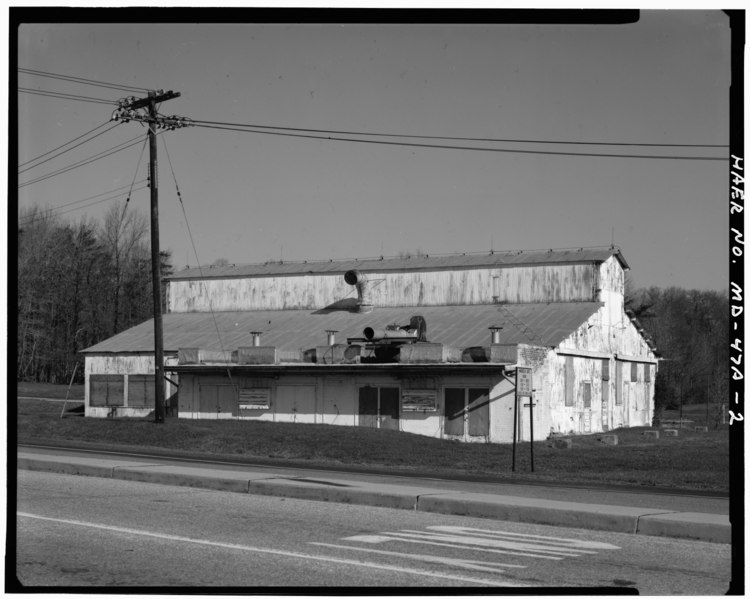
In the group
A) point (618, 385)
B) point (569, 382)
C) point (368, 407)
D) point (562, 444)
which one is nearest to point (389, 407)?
point (368, 407)

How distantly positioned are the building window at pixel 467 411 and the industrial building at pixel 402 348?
5 centimetres

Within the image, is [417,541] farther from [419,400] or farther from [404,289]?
[404,289]

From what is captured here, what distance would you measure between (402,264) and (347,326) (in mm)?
6175

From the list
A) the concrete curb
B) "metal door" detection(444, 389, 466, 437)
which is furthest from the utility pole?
the concrete curb

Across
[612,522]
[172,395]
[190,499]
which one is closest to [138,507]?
[190,499]

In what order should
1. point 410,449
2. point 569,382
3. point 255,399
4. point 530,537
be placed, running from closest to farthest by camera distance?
point 530,537 → point 410,449 → point 569,382 → point 255,399

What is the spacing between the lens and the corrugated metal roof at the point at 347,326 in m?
43.7

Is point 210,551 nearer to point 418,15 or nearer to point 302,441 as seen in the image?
point 418,15

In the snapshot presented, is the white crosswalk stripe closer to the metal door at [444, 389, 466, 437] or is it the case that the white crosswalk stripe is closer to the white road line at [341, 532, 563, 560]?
the white road line at [341, 532, 563, 560]

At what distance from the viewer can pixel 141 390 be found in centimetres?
4797

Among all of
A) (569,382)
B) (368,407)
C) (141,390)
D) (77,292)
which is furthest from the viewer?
(77,292)

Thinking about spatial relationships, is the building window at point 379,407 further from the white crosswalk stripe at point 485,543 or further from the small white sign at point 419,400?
the white crosswalk stripe at point 485,543

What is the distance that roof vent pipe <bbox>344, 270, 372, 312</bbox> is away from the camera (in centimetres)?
5169

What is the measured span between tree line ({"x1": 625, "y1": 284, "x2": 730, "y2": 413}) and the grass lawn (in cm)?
3027
